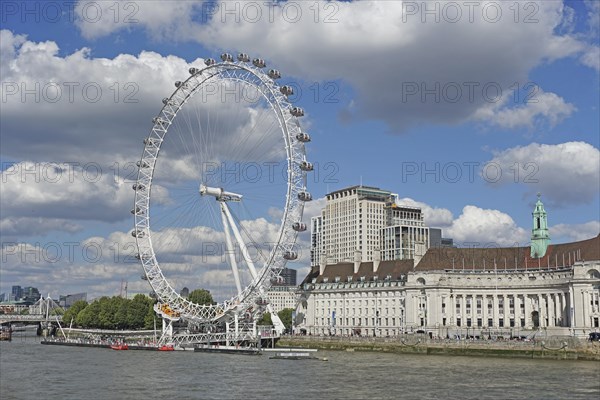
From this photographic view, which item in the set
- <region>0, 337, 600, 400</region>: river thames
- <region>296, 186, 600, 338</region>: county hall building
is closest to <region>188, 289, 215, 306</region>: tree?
<region>296, 186, 600, 338</region>: county hall building

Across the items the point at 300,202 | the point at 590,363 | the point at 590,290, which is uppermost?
the point at 300,202

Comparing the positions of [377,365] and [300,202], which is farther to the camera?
[300,202]

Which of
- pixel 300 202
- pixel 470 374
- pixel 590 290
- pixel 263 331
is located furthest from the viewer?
pixel 263 331

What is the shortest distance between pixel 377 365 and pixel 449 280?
42.8 meters

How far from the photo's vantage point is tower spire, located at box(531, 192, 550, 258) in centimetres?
10438

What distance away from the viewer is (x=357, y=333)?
109 metres

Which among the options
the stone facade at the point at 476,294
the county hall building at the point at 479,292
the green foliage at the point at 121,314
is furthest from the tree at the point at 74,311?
the stone facade at the point at 476,294

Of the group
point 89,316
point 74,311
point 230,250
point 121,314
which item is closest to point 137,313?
point 121,314

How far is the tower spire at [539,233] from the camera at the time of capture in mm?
104375

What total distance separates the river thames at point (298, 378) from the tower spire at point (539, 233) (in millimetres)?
36142

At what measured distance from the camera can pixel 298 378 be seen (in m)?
54.2

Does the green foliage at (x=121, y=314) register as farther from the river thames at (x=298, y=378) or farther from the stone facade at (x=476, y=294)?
the river thames at (x=298, y=378)

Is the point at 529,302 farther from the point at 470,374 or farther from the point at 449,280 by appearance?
the point at 470,374

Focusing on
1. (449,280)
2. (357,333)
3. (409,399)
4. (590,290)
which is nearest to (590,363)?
(590,290)
